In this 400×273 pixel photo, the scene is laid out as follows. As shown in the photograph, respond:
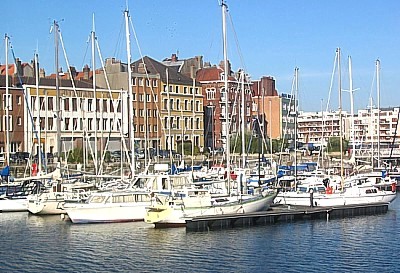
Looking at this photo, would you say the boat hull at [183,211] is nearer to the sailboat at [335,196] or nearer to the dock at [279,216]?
the dock at [279,216]

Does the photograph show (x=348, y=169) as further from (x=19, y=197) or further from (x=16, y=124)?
(x=16, y=124)

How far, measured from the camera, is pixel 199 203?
145 ft

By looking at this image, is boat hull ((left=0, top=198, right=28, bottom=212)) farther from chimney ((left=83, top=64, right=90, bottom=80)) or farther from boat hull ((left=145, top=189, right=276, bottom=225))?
chimney ((left=83, top=64, right=90, bottom=80))

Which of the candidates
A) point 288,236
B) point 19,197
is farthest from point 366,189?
point 19,197

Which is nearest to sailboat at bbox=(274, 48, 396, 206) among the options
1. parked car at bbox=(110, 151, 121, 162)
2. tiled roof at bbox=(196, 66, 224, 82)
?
parked car at bbox=(110, 151, 121, 162)

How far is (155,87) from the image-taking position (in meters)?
113

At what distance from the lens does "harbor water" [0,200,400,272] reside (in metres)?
32.9

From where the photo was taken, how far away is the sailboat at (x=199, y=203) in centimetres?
4312

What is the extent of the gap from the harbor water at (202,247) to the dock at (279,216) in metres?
0.86

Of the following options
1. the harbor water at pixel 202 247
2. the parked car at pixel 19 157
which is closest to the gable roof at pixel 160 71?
the parked car at pixel 19 157

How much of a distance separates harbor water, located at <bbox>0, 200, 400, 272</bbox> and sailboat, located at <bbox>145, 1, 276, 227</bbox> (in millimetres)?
856

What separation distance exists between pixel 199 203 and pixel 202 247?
701 cm

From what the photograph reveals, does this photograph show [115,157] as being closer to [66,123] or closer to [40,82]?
[66,123]

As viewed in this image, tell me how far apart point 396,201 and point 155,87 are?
57.6 metres
